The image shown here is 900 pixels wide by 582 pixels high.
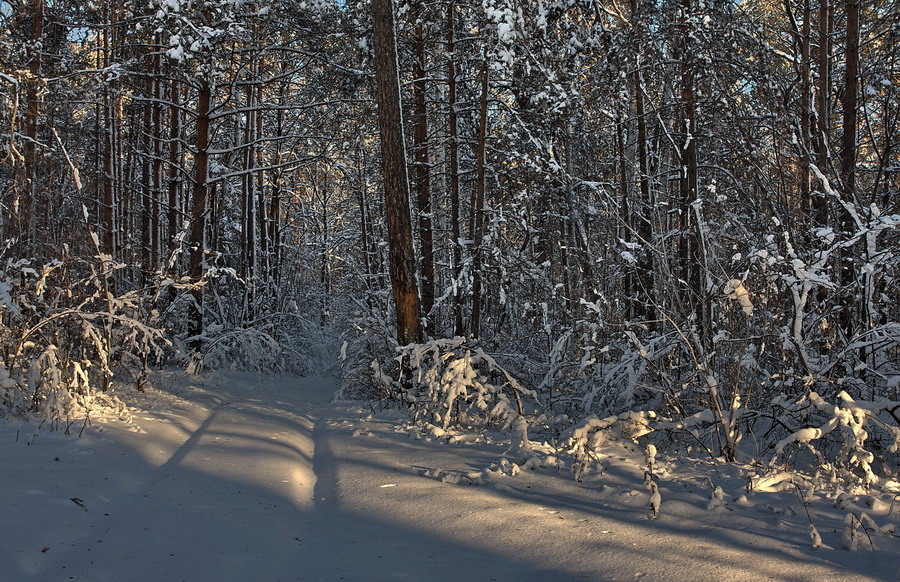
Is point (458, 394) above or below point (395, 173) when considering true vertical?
below

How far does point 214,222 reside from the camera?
20125mm

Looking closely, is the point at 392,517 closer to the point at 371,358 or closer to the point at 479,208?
the point at 371,358

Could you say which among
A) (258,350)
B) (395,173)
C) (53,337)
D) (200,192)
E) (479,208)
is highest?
(200,192)

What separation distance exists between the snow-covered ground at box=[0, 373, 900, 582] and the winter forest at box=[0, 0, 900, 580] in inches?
18.4

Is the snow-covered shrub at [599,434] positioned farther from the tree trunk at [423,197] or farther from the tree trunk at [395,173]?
the tree trunk at [423,197]

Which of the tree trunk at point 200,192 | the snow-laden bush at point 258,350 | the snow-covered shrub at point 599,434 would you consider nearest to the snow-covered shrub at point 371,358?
the snow-laden bush at point 258,350

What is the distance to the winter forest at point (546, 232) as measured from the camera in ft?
17.1

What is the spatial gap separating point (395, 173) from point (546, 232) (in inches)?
144

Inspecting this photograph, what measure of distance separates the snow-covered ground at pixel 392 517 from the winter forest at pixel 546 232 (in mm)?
466

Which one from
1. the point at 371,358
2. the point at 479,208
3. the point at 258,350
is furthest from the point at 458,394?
the point at 258,350

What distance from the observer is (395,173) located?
8789 millimetres

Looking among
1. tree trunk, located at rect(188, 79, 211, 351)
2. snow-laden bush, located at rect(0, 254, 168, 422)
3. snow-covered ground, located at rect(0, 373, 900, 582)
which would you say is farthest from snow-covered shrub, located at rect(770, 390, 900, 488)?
tree trunk, located at rect(188, 79, 211, 351)

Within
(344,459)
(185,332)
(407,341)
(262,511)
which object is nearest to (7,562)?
(262,511)

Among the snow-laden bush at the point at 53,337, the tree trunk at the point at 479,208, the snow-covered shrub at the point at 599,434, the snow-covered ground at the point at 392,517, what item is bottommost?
the snow-covered ground at the point at 392,517
